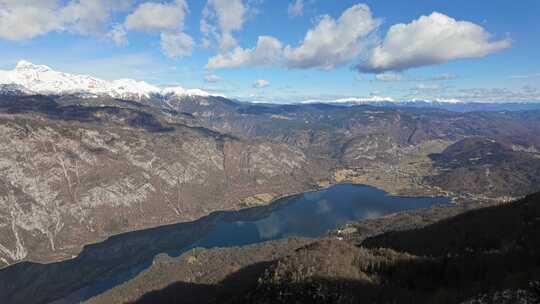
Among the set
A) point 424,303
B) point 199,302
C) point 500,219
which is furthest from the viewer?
point 199,302

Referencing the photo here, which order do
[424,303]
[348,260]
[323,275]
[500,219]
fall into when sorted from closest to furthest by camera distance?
[424,303], [323,275], [348,260], [500,219]

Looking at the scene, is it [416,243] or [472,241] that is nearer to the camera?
[472,241]

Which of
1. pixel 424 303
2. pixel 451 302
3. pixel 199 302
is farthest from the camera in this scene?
pixel 199 302

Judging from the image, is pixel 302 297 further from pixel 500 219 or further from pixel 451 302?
pixel 500 219

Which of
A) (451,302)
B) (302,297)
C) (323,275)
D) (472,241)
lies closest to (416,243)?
(472,241)

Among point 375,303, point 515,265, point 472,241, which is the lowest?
point 472,241

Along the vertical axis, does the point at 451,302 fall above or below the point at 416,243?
above

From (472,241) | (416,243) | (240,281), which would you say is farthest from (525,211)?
(240,281)

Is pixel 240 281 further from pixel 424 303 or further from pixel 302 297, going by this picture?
pixel 424 303

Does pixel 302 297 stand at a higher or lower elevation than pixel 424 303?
lower
